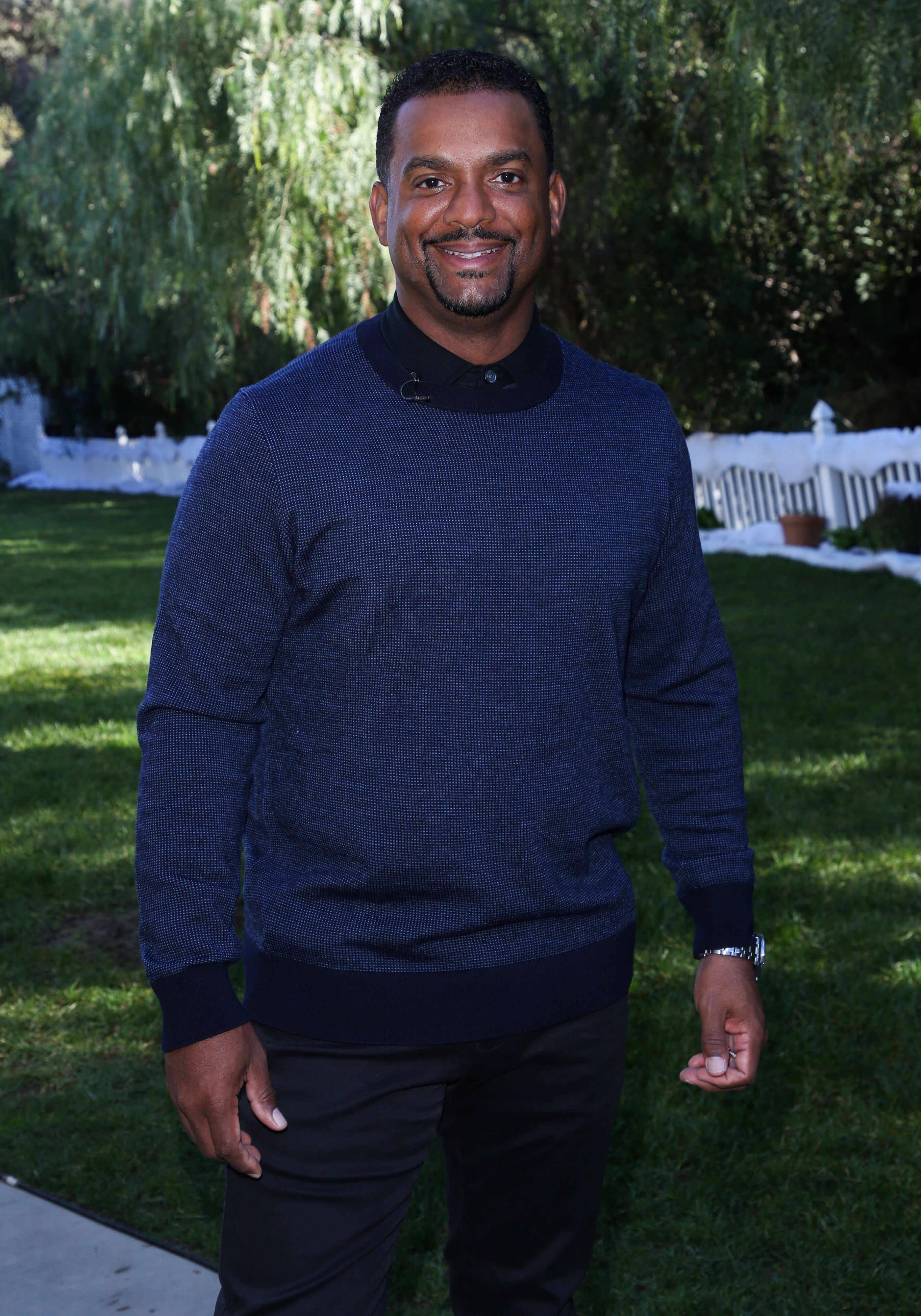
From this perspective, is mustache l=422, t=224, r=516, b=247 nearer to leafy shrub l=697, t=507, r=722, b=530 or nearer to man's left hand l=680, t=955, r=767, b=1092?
man's left hand l=680, t=955, r=767, b=1092

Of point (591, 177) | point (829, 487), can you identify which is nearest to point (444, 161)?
point (829, 487)

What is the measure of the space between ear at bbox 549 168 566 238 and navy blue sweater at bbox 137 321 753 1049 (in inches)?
11.3

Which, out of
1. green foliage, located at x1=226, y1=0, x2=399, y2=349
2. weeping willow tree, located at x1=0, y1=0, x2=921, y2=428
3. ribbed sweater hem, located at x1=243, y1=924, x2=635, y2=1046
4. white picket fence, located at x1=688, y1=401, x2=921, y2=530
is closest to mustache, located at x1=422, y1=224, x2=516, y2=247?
ribbed sweater hem, located at x1=243, y1=924, x2=635, y2=1046

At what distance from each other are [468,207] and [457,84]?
15 centimetres

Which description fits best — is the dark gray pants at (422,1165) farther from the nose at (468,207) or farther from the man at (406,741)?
Result: the nose at (468,207)

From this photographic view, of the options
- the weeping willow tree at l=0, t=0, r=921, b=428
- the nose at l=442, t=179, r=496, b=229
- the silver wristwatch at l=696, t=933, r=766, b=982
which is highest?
the weeping willow tree at l=0, t=0, r=921, b=428

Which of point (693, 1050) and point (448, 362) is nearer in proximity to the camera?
point (448, 362)

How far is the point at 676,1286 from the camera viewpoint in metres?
2.91

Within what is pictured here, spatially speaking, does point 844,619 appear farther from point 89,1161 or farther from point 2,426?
point 2,426

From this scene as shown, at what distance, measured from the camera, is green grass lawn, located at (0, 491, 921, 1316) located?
3.00m

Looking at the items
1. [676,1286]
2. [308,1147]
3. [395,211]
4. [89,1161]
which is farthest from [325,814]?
[89,1161]

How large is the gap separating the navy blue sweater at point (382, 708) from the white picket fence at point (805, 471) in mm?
10649

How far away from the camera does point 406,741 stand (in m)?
1.68

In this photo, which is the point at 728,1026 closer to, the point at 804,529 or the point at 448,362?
the point at 448,362
